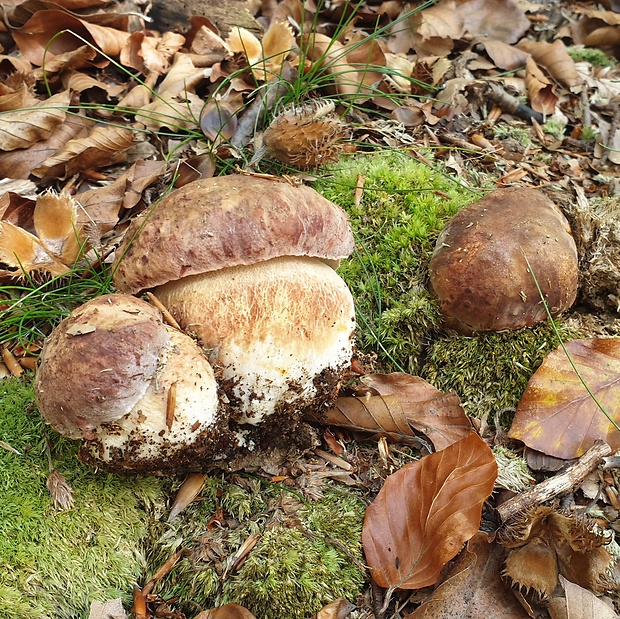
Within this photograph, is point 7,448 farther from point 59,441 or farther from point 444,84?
point 444,84

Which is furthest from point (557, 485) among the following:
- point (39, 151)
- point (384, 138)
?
point (39, 151)

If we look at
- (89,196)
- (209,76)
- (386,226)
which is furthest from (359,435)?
(209,76)

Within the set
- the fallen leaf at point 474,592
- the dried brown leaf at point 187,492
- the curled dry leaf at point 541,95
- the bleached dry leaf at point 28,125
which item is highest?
the curled dry leaf at point 541,95

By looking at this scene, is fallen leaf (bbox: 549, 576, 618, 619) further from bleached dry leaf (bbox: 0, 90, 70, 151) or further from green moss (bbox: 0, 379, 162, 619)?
bleached dry leaf (bbox: 0, 90, 70, 151)

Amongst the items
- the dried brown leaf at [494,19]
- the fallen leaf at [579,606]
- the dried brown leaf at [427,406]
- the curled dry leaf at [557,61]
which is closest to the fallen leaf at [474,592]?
the fallen leaf at [579,606]

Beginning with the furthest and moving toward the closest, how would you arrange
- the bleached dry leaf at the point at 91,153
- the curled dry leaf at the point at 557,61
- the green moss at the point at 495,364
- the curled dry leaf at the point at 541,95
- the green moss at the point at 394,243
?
1. the curled dry leaf at the point at 557,61
2. the curled dry leaf at the point at 541,95
3. the bleached dry leaf at the point at 91,153
4. the green moss at the point at 394,243
5. the green moss at the point at 495,364

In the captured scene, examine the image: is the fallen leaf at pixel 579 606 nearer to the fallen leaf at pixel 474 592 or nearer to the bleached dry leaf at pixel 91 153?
the fallen leaf at pixel 474 592
